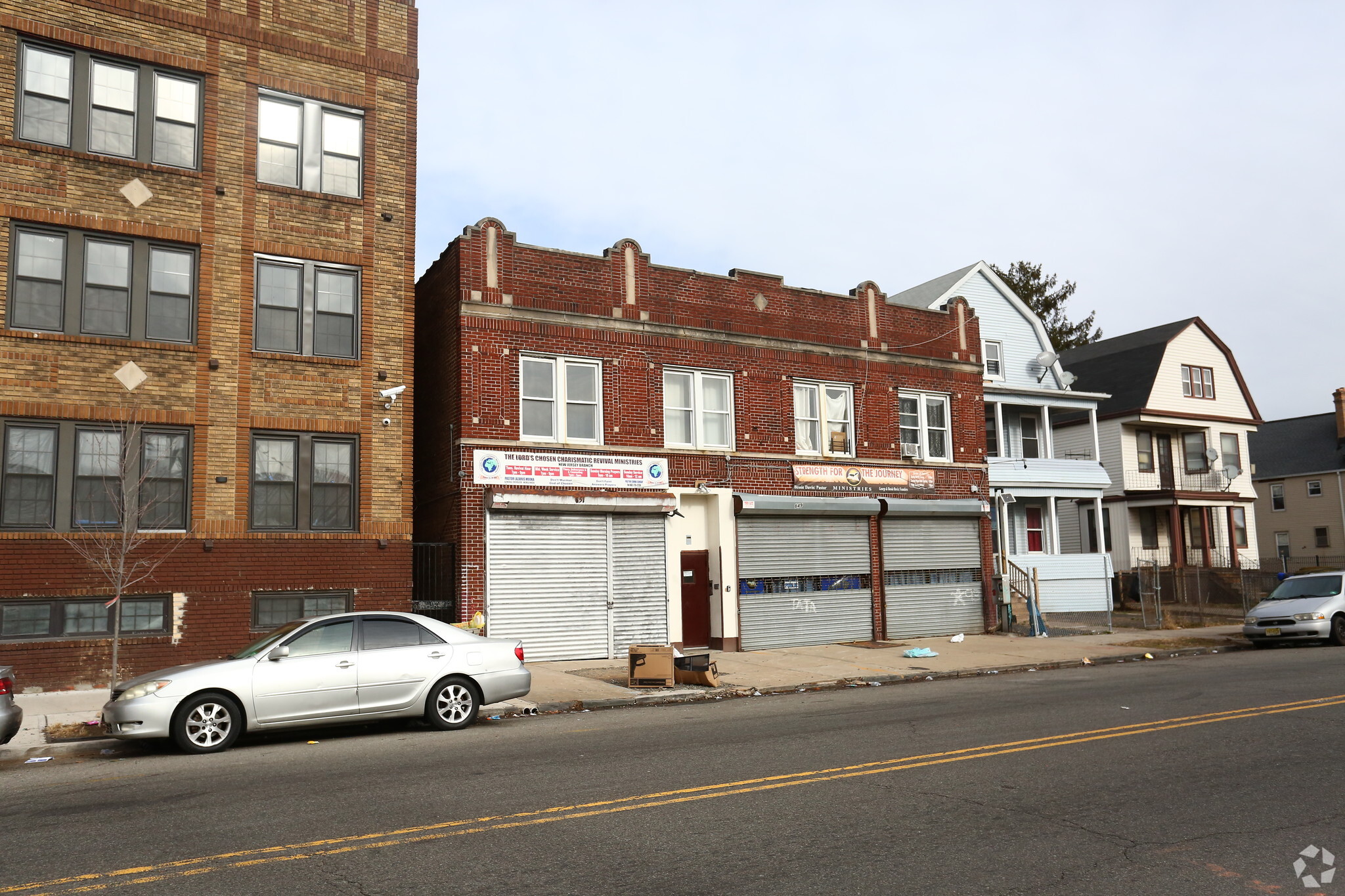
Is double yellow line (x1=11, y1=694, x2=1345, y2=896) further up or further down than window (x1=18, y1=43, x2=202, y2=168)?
further down

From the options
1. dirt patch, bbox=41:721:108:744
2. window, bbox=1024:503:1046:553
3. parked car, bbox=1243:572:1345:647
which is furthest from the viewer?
window, bbox=1024:503:1046:553

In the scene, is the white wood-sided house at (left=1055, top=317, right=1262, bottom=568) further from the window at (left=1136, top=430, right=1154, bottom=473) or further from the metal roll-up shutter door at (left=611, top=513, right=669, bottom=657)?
the metal roll-up shutter door at (left=611, top=513, right=669, bottom=657)

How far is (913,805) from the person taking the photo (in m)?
7.30

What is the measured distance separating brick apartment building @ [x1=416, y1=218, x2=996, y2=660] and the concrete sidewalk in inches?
45.5

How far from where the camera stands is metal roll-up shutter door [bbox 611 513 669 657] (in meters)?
19.9

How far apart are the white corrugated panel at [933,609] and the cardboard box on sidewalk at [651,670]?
920cm

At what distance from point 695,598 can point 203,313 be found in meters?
10.8

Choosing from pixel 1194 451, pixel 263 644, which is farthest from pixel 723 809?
pixel 1194 451

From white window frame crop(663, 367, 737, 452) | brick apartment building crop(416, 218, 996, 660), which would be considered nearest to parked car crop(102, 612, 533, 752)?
brick apartment building crop(416, 218, 996, 660)

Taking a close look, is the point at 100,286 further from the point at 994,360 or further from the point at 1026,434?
the point at 1026,434

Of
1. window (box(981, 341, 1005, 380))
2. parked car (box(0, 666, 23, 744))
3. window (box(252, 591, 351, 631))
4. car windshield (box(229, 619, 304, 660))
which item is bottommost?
parked car (box(0, 666, 23, 744))

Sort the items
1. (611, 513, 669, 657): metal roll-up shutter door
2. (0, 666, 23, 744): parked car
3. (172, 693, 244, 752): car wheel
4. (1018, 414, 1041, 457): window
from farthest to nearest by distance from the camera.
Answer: (1018, 414, 1041, 457): window < (611, 513, 669, 657): metal roll-up shutter door < (172, 693, 244, 752): car wheel < (0, 666, 23, 744): parked car

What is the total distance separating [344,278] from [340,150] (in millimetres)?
2406

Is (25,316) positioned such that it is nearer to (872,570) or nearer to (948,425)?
(872,570)
